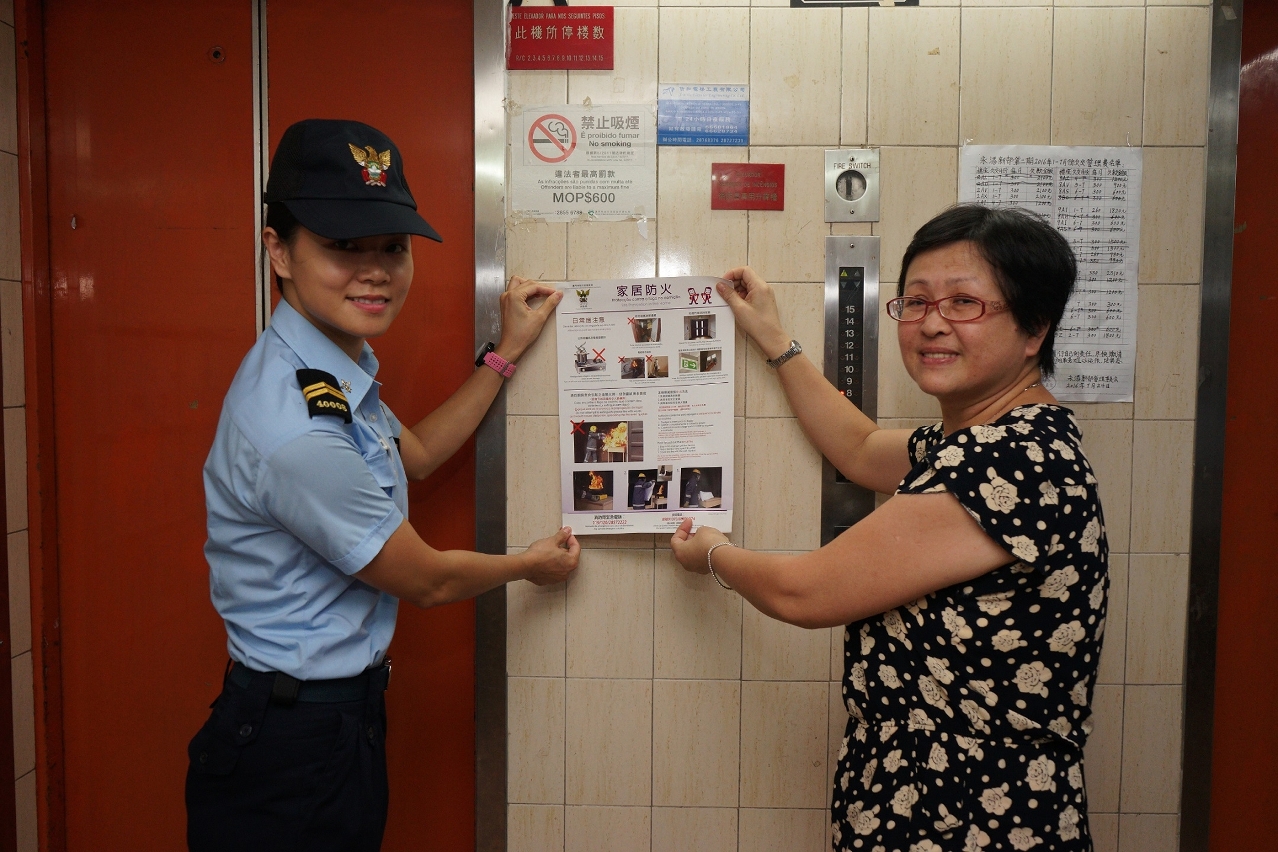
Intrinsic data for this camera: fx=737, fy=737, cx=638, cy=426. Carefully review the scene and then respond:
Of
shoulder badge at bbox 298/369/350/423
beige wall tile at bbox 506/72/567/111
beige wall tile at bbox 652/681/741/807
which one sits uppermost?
beige wall tile at bbox 506/72/567/111

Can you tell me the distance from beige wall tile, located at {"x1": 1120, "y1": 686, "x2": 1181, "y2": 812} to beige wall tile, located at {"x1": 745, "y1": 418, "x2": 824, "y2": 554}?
0.83m

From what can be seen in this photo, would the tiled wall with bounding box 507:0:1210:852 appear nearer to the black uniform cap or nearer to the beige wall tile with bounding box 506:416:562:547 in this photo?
the beige wall tile with bounding box 506:416:562:547

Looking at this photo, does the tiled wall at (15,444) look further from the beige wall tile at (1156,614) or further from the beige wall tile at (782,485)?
the beige wall tile at (1156,614)

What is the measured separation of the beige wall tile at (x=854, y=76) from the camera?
1.59 m

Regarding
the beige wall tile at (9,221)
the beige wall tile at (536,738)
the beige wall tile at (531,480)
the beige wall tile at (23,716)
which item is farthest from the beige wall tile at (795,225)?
the beige wall tile at (23,716)

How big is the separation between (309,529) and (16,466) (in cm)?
114

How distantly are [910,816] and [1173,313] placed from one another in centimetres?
125

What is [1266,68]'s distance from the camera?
164 centimetres

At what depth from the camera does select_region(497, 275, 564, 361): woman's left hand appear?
5.28 feet

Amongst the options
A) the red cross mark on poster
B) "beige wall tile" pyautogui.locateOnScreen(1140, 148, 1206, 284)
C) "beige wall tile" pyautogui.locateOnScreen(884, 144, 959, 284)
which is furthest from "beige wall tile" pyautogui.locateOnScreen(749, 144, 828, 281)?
"beige wall tile" pyautogui.locateOnScreen(1140, 148, 1206, 284)

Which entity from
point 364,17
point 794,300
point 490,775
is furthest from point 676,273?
point 490,775

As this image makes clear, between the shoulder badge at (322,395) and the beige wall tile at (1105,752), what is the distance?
1710mm

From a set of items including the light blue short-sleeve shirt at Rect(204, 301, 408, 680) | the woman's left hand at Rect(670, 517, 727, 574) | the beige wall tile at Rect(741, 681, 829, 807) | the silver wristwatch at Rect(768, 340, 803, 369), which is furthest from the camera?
the beige wall tile at Rect(741, 681, 829, 807)

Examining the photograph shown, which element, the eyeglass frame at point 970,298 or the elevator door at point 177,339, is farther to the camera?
the elevator door at point 177,339
